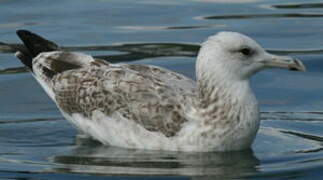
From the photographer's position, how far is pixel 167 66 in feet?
49.0

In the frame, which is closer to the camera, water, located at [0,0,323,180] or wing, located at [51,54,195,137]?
water, located at [0,0,323,180]

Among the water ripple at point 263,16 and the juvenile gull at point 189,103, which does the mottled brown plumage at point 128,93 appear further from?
the water ripple at point 263,16

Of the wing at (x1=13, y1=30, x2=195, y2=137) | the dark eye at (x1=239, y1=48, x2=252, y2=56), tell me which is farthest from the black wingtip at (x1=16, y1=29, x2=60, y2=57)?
the dark eye at (x1=239, y1=48, x2=252, y2=56)

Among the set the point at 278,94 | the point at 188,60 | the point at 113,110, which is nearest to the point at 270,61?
the point at 113,110

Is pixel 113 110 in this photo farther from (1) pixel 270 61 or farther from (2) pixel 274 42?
(2) pixel 274 42

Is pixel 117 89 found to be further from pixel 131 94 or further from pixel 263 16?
pixel 263 16

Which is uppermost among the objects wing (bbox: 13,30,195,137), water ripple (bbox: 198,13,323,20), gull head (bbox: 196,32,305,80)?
gull head (bbox: 196,32,305,80)

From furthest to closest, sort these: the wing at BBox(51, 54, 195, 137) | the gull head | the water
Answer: the wing at BBox(51, 54, 195, 137), the gull head, the water

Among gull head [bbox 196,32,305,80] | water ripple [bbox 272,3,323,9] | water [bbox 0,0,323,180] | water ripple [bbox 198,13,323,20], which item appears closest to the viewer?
water [bbox 0,0,323,180]

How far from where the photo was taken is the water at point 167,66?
11.2m

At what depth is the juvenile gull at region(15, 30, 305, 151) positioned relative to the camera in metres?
11.4

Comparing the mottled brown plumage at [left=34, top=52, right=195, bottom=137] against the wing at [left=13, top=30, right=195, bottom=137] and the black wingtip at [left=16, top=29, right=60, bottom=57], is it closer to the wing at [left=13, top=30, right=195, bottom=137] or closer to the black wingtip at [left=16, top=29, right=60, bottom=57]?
the wing at [left=13, top=30, right=195, bottom=137]

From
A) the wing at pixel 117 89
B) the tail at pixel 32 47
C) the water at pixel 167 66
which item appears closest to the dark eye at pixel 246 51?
the wing at pixel 117 89

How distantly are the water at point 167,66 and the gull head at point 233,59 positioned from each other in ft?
2.37
